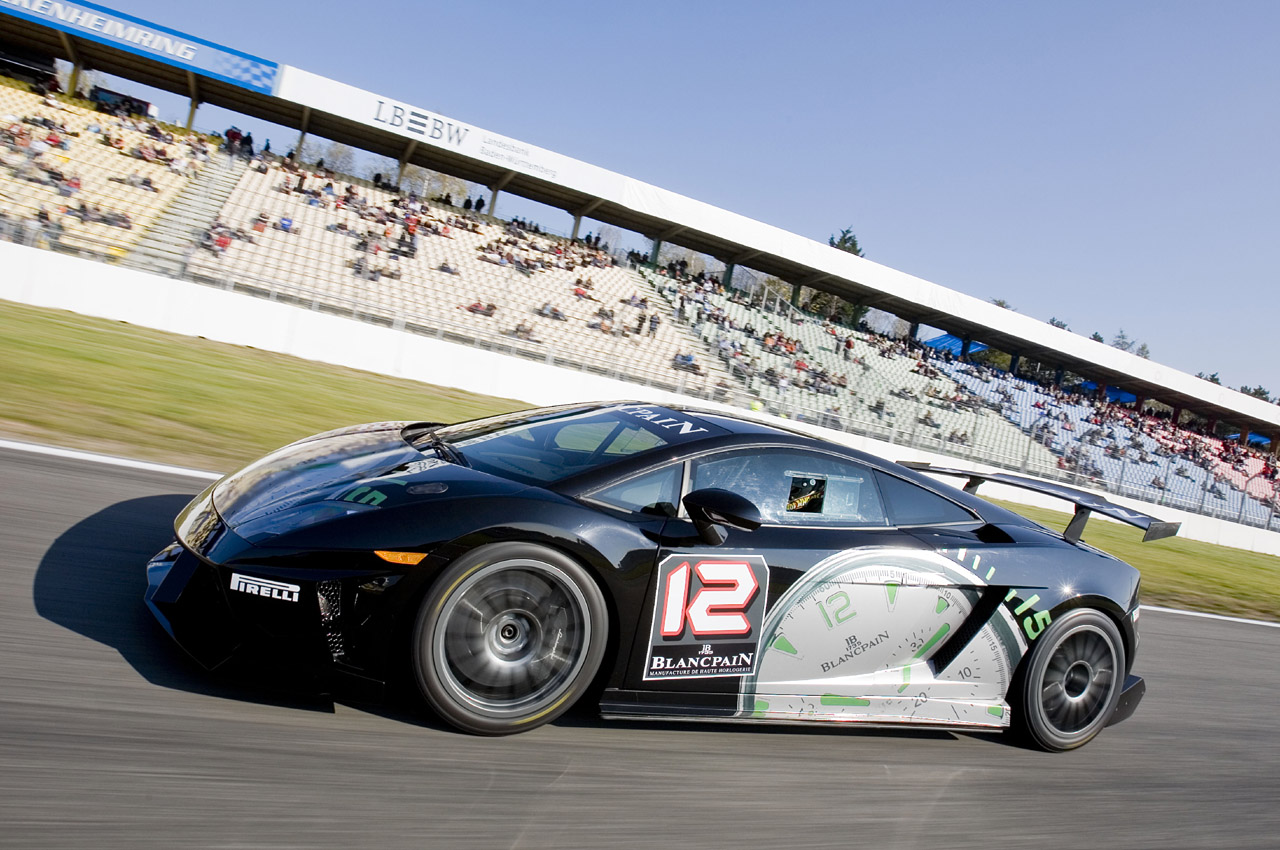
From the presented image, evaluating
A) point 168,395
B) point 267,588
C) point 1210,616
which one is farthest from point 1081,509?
point 168,395

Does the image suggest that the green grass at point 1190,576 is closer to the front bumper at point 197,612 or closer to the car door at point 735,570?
the car door at point 735,570

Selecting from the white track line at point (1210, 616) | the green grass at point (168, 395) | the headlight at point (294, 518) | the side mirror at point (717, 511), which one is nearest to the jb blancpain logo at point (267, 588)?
the headlight at point (294, 518)

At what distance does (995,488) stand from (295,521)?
70.6 ft

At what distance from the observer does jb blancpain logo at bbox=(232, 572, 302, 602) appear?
9.18ft

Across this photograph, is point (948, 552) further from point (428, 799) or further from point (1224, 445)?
point (1224, 445)

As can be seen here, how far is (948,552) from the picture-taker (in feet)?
12.8

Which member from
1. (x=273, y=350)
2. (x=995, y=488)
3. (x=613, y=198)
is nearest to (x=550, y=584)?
(x=273, y=350)

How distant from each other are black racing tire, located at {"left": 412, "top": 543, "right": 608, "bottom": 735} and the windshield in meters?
0.40

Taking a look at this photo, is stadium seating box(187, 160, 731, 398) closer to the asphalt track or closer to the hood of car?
the hood of car

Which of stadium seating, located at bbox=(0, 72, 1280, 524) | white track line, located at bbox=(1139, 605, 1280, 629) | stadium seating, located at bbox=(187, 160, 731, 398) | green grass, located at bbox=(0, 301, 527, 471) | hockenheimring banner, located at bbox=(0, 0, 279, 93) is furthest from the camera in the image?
hockenheimring banner, located at bbox=(0, 0, 279, 93)

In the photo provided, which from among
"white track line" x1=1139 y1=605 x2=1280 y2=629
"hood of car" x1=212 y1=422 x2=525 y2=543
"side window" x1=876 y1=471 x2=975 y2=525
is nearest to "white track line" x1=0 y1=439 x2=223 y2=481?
"hood of car" x1=212 y1=422 x2=525 y2=543

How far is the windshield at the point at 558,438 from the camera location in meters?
3.49

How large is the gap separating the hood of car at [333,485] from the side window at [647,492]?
34 centimetres

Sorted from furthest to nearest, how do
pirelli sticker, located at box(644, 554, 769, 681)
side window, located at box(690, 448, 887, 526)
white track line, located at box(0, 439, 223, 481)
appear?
white track line, located at box(0, 439, 223, 481) < side window, located at box(690, 448, 887, 526) < pirelli sticker, located at box(644, 554, 769, 681)
